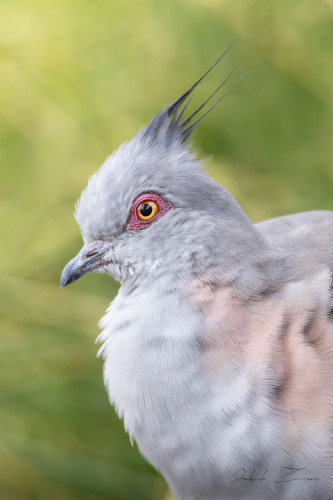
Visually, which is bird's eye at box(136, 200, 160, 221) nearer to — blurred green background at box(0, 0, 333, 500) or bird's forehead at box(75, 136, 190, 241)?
bird's forehead at box(75, 136, 190, 241)

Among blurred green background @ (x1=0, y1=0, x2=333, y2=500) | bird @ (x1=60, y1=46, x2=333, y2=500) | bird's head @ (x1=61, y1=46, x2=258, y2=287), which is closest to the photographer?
bird @ (x1=60, y1=46, x2=333, y2=500)

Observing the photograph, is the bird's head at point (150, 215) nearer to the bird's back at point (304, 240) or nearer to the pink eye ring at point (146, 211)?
the pink eye ring at point (146, 211)

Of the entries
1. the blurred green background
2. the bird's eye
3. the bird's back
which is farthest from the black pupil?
the blurred green background

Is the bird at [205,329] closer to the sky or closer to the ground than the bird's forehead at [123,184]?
closer to the ground

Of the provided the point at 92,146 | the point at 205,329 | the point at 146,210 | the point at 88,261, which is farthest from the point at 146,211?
the point at 92,146

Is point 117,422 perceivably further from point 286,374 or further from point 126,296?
point 286,374

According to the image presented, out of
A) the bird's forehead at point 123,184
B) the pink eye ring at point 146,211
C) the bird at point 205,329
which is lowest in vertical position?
the bird at point 205,329

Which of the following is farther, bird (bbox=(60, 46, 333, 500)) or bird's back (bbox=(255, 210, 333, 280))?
bird's back (bbox=(255, 210, 333, 280))

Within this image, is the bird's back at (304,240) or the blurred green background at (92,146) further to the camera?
the blurred green background at (92,146)

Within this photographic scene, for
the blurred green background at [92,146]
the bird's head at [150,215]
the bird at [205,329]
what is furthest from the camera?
the blurred green background at [92,146]

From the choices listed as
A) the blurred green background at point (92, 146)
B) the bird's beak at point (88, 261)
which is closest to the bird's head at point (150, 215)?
the bird's beak at point (88, 261)
